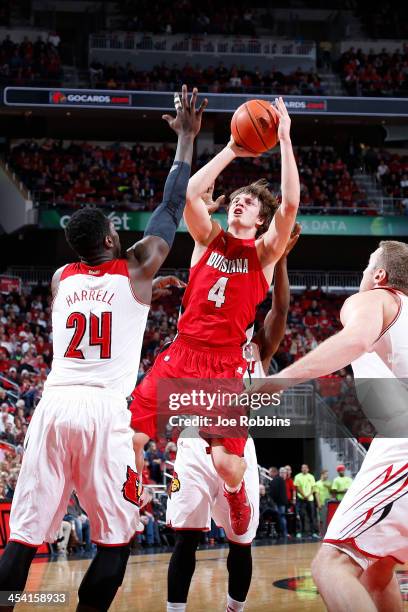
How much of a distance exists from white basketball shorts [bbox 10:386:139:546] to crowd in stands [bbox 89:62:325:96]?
76.6ft

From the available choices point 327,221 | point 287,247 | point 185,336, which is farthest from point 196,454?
point 327,221

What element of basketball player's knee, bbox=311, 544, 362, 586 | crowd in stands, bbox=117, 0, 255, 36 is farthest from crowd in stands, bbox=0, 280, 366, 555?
crowd in stands, bbox=117, 0, 255, 36

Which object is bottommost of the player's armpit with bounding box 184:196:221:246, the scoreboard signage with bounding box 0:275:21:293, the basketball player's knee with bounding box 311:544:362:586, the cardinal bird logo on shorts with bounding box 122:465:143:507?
the scoreboard signage with bounding box 0:275:21:293

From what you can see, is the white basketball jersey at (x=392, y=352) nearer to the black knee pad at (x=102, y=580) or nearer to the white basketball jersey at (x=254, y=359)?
the black knee pad at (x=102, y=580)

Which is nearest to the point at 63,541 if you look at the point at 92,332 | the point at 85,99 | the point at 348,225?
the point at 92,332

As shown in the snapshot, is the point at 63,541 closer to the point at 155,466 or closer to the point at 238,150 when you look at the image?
the point at 155,466

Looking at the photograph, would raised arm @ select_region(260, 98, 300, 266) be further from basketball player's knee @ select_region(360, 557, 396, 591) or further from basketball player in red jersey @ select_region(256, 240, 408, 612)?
basketball player's knee @ select_region(360, 557, 396, 591)

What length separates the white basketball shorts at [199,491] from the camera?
543cm

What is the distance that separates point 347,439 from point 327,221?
Result: 30.1 feet

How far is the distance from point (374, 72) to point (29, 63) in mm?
11922

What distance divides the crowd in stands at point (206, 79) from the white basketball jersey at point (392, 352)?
77.0ft

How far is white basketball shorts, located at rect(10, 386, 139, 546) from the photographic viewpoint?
159 inches

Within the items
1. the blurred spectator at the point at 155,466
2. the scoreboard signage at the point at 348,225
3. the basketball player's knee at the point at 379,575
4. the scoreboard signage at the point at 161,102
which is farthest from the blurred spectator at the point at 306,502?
the scoreboard signage at the point at 161,102

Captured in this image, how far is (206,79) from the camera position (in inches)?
1087
